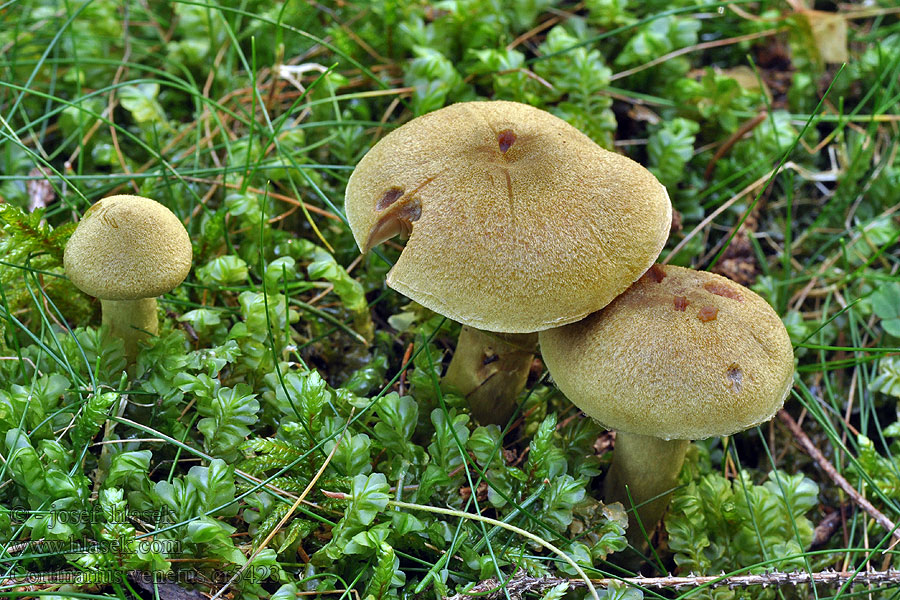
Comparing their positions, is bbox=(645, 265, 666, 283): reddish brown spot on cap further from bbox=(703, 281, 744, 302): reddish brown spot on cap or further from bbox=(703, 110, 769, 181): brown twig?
bbox=(703, 110, 769, 181): brown twig

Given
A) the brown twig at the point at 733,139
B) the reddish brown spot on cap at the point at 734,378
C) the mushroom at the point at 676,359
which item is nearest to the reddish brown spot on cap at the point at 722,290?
the mushroom at the point at 676,359

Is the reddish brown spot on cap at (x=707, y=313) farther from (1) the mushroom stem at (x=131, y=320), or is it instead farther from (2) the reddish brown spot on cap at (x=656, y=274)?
(1) the mushroom stem at (x=131, y=320)

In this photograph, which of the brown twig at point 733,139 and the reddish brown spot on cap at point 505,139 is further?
the brown twig at point 733,139

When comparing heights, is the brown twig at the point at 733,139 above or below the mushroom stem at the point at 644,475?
above


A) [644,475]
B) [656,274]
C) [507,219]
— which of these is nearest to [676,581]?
[644,475]

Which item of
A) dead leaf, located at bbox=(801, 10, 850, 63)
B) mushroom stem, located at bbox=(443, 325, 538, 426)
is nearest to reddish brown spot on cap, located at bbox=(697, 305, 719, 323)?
mushroom stem, located at bbox=(443, 325, 538, 426)

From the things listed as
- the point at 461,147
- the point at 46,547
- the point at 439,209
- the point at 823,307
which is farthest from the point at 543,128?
the point at 46,547

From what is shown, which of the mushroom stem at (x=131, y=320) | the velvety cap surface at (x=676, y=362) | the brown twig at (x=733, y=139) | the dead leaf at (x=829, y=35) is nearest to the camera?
the velvety cap surface at (x=676, y=362)

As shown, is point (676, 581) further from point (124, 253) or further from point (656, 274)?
point (124, 253)
